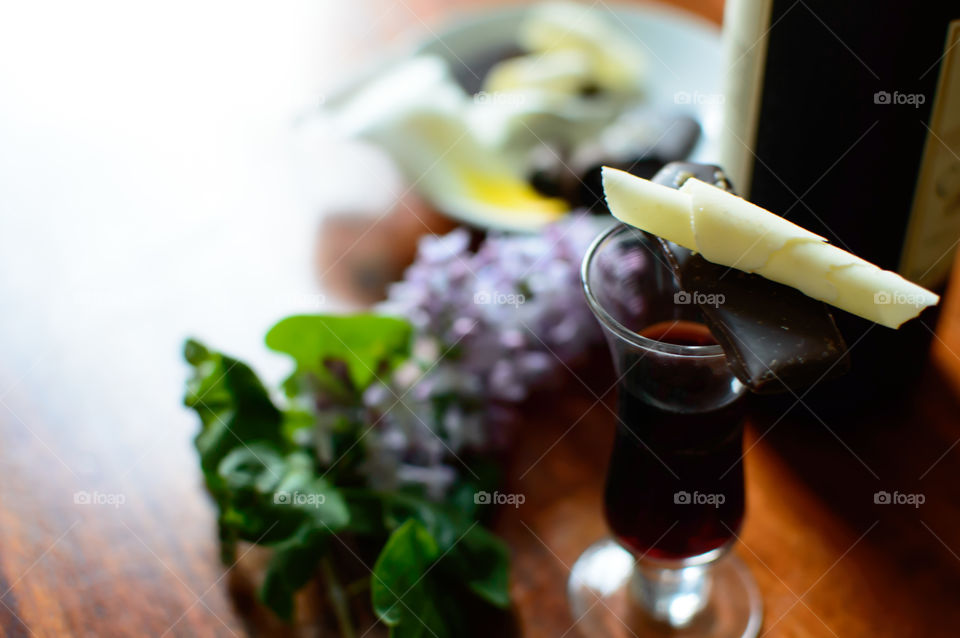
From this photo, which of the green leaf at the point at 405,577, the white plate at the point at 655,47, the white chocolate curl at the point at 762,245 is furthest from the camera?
the white plate at the point at 655,47

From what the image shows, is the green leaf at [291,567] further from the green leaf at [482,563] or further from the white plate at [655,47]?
the white plate at [655,47]

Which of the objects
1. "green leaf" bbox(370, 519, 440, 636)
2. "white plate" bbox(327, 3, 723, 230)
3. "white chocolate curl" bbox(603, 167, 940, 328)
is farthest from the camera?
"white plate" bbox(327, 3, 723, 230)

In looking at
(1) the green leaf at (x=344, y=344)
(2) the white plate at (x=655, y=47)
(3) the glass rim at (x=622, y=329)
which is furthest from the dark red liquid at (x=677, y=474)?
(2) the white plate at (x=655, y=47)

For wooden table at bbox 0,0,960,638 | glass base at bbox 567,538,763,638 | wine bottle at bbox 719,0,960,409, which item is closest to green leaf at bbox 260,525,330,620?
wooden table at bbox 0,0,960,638

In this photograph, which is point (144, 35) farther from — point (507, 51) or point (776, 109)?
point (776, 109)

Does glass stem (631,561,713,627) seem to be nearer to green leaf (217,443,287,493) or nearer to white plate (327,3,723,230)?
green leaf (217,443,287,493)

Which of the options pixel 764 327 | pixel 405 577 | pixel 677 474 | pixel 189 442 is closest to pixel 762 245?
pixel 764 327
